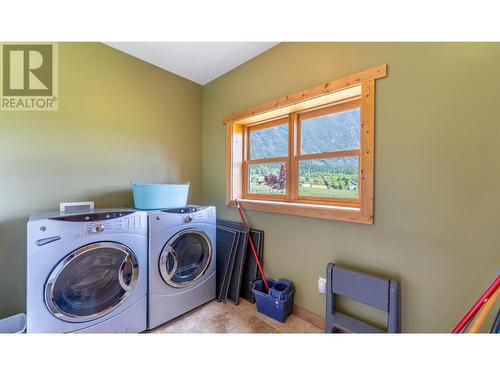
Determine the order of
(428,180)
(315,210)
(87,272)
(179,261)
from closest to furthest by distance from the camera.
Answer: (428,180) < (87,272) < (315,210) < (179,261)

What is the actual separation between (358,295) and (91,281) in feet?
6.14

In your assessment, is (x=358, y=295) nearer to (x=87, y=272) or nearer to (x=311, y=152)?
(x=311, y=152)

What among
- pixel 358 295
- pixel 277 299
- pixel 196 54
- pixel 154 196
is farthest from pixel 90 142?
pixel 358 295

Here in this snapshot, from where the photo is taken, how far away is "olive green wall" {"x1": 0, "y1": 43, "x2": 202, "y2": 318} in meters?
1.44

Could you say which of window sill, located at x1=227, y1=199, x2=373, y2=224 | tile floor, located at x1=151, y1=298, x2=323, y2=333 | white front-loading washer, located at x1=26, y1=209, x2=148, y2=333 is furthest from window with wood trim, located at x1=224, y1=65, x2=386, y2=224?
white front-loading washer, located at x1=26, y1=209, x2=148, y2=333

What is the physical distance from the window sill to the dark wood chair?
37cm

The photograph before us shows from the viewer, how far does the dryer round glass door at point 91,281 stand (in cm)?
116

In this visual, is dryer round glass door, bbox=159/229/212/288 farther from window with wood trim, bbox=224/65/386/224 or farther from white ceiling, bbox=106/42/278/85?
white ceiling, bbox=106/42/278/85

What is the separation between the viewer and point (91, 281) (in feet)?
4.32

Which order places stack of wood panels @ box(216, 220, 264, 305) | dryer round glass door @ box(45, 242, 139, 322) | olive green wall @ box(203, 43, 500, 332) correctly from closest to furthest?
olive green wall @ box(203, 43, 500, 332), dryer round glass door @ box(45, 242, 139, 322), stack of wood panels @ box(216, 220, 264, 305)
